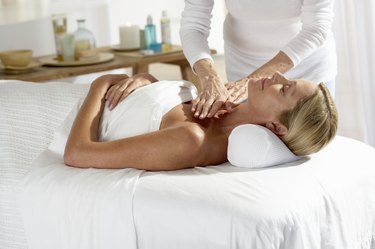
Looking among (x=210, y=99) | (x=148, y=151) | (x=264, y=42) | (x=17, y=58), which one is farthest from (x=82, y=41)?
(x=148, y=151)

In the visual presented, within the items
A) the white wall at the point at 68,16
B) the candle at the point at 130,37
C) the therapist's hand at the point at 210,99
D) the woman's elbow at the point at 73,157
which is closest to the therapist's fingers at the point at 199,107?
the therapist's hand at the point at 210,99

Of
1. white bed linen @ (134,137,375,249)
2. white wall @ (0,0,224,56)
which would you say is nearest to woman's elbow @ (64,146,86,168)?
white bed linen @ (134,137,375,249)

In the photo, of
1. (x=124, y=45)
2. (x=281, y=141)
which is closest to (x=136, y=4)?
(x=124, y=45)

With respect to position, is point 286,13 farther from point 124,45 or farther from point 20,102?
point 124,45

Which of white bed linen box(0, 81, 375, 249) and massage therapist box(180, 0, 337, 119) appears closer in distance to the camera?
white bed linen box(0, 81, 375, 249)

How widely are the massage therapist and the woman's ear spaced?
10.6 inches

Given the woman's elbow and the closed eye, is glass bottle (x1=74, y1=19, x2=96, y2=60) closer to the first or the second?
the woman's elbow

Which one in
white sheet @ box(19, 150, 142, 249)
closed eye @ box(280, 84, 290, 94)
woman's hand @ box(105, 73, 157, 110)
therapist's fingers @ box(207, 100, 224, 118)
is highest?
closed eye @ box(280, 84, 290, 94)

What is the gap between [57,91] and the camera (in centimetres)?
274

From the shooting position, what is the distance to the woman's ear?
2297mm

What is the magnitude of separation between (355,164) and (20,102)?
114 centimetres

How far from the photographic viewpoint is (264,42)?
2.95 metres

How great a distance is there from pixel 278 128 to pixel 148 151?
0.38 metres

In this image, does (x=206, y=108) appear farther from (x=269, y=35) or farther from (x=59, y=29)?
(x=59, y=29)
